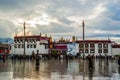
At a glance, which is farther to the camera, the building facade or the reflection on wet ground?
the building facade

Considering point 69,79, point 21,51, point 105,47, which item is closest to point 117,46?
point 105,47

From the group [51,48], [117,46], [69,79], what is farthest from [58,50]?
[69,79]

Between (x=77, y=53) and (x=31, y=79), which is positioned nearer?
(x=31, y=79)

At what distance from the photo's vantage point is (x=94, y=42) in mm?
154250

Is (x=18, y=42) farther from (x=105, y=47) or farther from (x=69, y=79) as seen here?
(x=69, y=79)

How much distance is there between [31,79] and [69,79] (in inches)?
98.4

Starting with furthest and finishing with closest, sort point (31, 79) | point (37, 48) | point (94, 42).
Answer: point (94, 42) < point (37, 48) < point (31, 79)

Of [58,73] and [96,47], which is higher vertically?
[96,47]

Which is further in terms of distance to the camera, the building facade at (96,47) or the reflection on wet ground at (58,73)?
the building facade at (96,47)

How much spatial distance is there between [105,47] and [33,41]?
33.3m

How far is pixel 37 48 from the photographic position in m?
145

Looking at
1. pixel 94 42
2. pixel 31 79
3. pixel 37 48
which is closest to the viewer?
pixel 31 79

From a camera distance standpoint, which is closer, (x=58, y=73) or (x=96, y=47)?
(x=58, y=73)

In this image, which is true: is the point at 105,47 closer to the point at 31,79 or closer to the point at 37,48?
the point at 37,48
